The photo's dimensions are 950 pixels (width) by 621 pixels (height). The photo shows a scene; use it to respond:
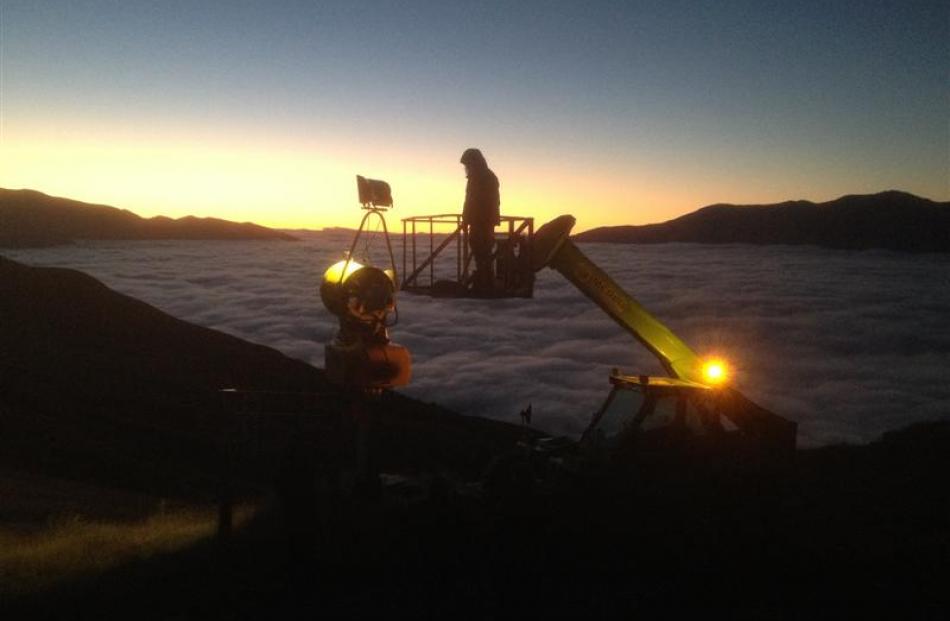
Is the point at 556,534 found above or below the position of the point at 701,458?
below

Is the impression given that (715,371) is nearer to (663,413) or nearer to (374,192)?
(663,413)

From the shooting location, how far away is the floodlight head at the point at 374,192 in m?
10.1

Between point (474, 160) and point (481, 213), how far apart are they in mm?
786

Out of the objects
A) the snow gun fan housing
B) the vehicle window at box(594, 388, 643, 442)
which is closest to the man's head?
the snow gun fan housing

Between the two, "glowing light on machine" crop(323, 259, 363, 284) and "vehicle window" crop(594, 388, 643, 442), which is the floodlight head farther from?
"vehicle window" crop(594, 388, 643, 442)

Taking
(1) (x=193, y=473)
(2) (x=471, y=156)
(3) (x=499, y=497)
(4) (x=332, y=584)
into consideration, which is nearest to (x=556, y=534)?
(3) (x=499, y=497)

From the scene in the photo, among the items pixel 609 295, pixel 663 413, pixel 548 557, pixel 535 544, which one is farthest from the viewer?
pixel 609 295

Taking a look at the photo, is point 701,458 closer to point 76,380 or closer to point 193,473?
point 193,473

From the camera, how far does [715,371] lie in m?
12.1

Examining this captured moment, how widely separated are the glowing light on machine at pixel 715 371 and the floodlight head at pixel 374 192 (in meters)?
5.64

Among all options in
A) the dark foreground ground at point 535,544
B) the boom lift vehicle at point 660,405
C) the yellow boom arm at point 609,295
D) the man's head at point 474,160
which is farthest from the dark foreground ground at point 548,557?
the man's head at point 474,160

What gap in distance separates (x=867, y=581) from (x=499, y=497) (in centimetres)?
431

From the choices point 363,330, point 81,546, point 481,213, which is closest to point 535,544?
point 363,330

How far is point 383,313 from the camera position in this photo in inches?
384
